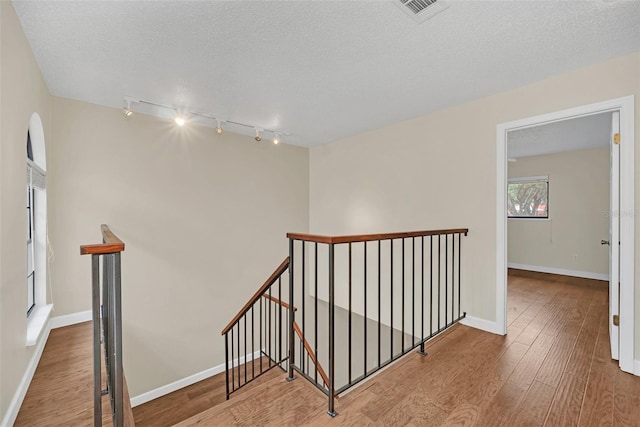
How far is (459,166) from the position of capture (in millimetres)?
2979

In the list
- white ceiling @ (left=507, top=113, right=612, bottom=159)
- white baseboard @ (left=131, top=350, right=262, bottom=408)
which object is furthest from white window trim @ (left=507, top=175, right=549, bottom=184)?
white baseboard @ (left=131, top=350, right=262, bottom=408)

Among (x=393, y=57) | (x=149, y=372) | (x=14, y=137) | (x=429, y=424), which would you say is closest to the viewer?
(x=429, y=424)

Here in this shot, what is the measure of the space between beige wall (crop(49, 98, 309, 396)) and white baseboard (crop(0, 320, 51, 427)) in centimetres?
78

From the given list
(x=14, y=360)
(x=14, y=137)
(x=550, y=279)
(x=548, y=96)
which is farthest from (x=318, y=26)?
(x=550, y=279)

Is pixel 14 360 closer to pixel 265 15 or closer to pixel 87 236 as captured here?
pixel 87 236

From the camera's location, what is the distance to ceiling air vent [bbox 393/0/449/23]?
152cm

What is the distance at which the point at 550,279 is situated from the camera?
4941 mm

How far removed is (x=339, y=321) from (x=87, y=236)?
12.2ft

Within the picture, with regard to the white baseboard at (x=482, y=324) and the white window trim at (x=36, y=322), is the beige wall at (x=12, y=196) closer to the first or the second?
the white window trim at (x=36, y=322)

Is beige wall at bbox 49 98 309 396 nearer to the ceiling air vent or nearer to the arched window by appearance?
the arched window

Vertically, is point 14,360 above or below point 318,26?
below

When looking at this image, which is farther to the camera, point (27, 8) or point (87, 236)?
point (87, 236)

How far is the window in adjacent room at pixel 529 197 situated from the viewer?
5.61 m

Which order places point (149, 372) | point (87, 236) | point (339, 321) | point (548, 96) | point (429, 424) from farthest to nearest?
point (339, 321)
point (149, 372)
point (87, 236)
point (548, 96)
point (429, 424)
